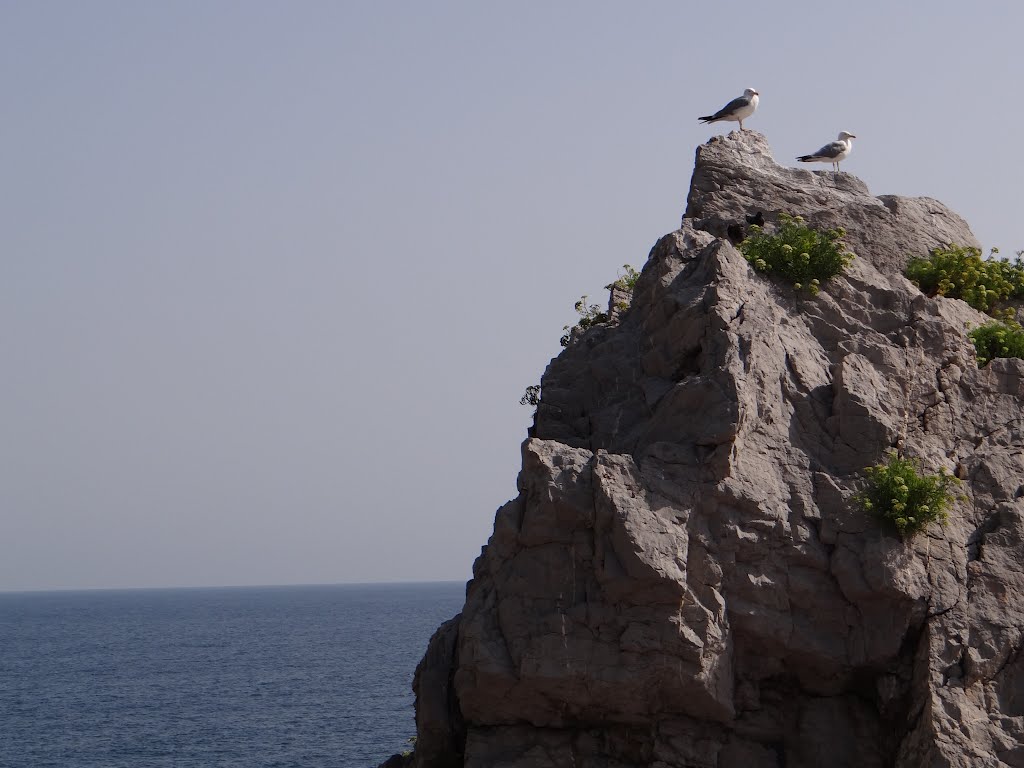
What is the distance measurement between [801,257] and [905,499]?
5.28 metres

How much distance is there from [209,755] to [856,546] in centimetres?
3884

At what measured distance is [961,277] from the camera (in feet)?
72.5

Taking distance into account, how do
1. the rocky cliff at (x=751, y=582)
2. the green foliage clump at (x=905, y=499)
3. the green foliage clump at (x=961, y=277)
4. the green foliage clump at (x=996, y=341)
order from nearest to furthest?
the rocky cliff at (x=751, y=582) → the green foliage clump at (x=905, y=499) → the green foliage clump at (x=996, y=341) → the green foliage clump at (x=961, y=277)

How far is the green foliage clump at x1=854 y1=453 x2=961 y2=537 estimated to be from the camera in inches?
683

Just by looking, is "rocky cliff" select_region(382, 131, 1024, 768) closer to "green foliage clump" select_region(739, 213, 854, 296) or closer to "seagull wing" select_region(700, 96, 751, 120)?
"green foliage clump" select_region(739, 213, 854, 296)

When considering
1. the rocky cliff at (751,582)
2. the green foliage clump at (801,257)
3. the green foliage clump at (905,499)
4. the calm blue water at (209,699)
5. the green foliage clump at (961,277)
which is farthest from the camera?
the calm blue water at (209,699)

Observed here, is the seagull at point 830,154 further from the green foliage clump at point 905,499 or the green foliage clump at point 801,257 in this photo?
the green foliage clump at point 905,499

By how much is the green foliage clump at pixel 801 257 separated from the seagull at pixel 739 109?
4525mm

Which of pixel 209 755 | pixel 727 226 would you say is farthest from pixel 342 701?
pixel 727 226

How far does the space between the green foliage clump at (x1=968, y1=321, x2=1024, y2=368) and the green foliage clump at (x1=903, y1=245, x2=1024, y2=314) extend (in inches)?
57.8

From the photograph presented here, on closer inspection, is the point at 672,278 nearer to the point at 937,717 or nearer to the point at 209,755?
the point at 937,717

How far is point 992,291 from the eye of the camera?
21984 mm

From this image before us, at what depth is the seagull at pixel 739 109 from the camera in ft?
79.6

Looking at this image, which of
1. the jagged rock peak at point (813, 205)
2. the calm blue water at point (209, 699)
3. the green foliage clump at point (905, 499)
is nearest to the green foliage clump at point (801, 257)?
the jagged rock peak at point (813, 205)
